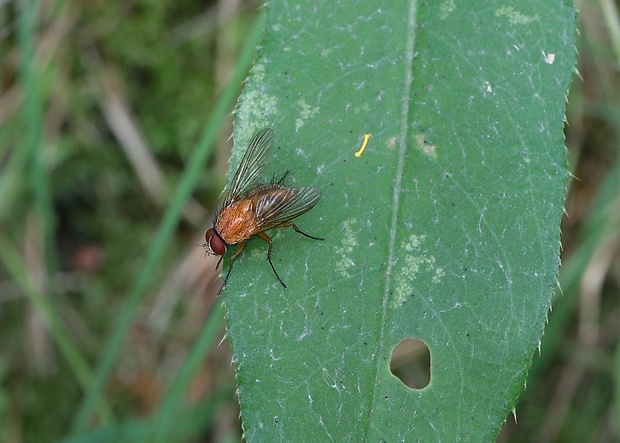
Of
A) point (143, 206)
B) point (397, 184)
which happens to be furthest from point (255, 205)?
point (143, 206)

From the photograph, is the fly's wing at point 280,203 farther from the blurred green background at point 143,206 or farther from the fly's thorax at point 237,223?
the blurred green background at point 143,206

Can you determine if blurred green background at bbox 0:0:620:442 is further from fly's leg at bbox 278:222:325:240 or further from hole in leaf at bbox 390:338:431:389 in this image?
fly's leg at bbox 278:222:325:240

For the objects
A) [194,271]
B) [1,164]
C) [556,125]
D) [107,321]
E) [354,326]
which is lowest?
[107,321]

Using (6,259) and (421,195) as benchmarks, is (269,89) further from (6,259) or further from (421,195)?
(6,259)

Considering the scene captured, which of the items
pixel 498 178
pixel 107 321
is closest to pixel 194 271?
pixel 107 321

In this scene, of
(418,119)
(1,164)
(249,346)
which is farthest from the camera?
(1,164)

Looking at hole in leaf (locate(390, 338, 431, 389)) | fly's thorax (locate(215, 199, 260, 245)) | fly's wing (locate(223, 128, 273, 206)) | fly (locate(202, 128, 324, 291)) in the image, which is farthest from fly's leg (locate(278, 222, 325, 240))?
hole in leaf (locate(390, 338, 431, 389))
